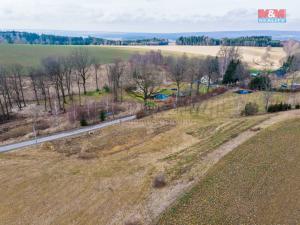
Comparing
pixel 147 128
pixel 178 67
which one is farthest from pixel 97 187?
pixel 178 67

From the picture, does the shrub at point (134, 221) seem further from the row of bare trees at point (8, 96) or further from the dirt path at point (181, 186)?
the row of bare trees at point (8, 96)

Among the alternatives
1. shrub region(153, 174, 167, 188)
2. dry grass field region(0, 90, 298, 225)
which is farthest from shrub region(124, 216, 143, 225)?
shrub region(153, 174, 167, 188)

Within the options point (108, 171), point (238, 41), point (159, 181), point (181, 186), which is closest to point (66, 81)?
point (108, 171)

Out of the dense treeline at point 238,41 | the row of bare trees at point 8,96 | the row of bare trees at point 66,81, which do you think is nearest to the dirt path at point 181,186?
the row of bare trees at point 66,81

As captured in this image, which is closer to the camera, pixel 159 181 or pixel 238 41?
pixel 159 181

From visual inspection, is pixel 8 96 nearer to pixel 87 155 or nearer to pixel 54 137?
pixel 54 137

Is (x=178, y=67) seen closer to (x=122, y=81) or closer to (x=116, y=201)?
(x=122, y=81)
